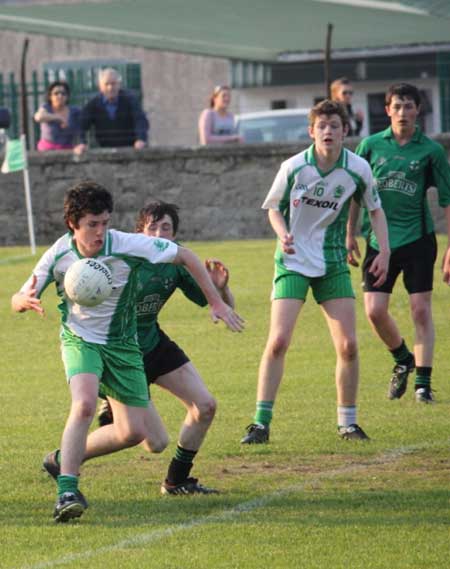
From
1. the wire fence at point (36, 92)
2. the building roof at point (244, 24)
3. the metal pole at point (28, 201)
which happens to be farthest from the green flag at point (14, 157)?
the building roof at point (244, 24)

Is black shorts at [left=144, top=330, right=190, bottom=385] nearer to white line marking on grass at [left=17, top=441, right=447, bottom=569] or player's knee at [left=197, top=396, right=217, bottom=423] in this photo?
player's knee at [left=197, top=396, right=217, bottom=423]

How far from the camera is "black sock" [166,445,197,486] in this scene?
311 inches

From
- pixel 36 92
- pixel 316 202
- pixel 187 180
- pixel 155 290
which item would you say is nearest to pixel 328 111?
pixel 316 202

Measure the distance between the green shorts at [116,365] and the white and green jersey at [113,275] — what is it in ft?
0.14

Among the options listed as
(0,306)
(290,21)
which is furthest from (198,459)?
(290,21)

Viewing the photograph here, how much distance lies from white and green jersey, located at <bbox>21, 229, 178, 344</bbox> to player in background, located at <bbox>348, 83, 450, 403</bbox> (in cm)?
319

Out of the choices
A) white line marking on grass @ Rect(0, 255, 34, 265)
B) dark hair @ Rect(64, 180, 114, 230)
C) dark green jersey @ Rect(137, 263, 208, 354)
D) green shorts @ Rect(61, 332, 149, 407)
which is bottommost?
white line marking on grass @ Rect(0, 255, 34, 265)

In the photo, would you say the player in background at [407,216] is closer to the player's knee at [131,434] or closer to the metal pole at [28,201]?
the player's knee at [131,434]

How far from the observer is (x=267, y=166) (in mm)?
23453

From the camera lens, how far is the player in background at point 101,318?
7.36 m

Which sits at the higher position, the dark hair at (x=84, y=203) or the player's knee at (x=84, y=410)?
the dark hair at (x=84, y=203)

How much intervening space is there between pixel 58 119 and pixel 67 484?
1521 centimetres

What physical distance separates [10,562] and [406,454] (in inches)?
120

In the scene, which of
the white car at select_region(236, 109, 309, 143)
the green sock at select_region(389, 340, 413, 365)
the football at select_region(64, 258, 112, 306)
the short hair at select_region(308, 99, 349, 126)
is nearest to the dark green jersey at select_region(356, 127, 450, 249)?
the green sock at select_region(389, 340, 413, 365)
